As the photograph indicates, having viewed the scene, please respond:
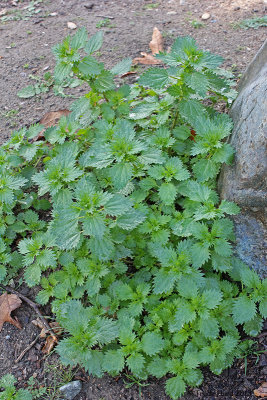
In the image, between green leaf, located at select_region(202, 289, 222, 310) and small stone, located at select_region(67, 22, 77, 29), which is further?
small stone, located at select_region(67, 22, 77, 29)

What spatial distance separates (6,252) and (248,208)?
1.84 meters

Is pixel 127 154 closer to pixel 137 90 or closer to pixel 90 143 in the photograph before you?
pixel 90 143

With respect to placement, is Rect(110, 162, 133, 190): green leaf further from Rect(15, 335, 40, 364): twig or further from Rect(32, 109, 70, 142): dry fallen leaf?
Rect(32, 109, 70, 142): dry fallen leaf

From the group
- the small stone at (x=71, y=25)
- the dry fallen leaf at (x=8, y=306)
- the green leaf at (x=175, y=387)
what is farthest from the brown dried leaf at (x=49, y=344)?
Result: the small stone at (x=71, y=25)

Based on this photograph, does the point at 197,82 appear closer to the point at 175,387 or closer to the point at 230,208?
the point at 230,208

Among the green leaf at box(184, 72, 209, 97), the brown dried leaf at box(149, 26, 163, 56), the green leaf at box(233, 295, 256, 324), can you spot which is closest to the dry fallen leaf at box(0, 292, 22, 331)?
the green leaf at box(233, 295, 256, 324)

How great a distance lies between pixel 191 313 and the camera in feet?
8.00

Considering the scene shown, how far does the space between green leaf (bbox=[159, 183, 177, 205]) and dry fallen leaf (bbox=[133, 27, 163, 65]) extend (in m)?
2.07

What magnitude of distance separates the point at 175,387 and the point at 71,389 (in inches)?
25.8

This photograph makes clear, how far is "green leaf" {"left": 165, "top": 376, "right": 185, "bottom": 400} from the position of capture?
2367 millimetres

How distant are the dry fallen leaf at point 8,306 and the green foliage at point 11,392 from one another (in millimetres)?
377

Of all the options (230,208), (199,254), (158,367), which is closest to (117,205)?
(199,254)

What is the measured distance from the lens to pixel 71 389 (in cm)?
253

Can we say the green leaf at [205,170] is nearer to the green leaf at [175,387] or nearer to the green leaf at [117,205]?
the green leaf at [117,205]
